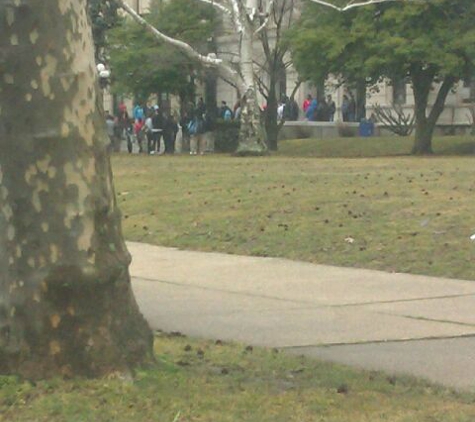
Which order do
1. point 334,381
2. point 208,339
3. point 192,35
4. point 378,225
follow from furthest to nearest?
point 192,35 → point 378,225 → point 208,339 → point 334,381

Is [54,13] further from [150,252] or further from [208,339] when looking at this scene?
[150,252]

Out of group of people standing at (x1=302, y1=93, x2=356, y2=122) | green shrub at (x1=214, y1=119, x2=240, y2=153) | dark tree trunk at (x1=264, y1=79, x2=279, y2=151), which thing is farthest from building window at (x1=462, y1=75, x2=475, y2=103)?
green shrub at (x1=214, y1=119, x2=240, y2=153)

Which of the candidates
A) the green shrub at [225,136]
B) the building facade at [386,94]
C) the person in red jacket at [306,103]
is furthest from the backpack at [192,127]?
the person in red jacket at [306,103]

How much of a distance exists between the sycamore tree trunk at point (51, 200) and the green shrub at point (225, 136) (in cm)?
4060

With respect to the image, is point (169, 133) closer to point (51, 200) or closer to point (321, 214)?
point (321, 214)

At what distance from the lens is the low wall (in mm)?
52062

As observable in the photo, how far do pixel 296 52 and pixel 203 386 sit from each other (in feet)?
111

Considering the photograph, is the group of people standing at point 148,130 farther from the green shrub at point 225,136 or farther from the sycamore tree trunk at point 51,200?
the sycamore tree trunk at point 51,200

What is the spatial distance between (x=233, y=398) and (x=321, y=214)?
412 inches

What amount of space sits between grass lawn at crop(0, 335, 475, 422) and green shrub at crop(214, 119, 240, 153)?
39.8m

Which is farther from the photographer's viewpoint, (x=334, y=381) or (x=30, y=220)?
(x=334, y=381)

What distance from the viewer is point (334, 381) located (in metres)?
7.77

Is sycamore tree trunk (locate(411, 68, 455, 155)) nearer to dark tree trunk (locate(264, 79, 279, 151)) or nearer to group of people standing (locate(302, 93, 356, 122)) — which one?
dark tree trunk (locate(264, 79, 279, 151))

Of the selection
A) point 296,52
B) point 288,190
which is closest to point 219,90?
point 296,52
